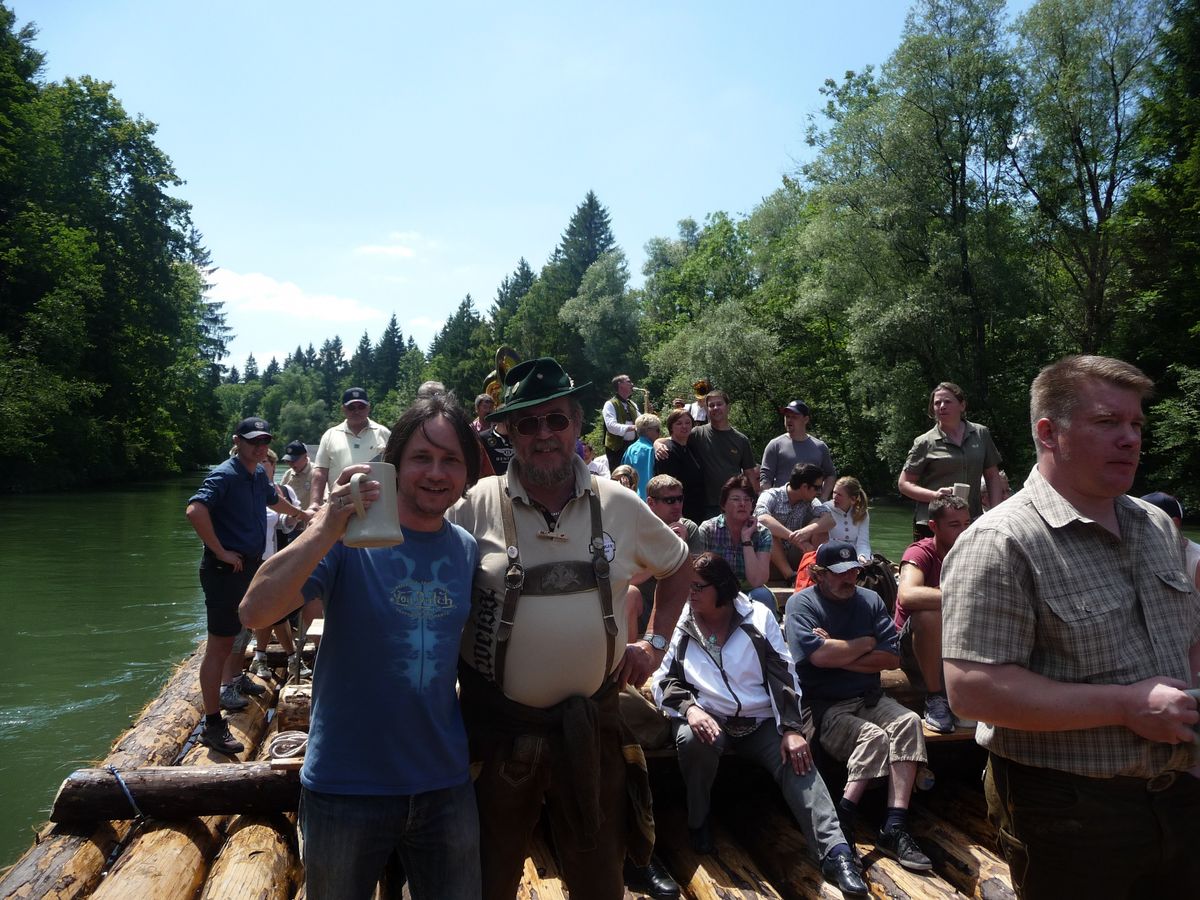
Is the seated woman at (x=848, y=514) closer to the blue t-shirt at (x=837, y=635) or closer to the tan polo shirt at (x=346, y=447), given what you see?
the blue t-shirt at (x=837, y=635)

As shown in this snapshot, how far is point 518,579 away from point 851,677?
3.19 metres

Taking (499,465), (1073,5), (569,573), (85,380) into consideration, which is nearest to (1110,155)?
(1073,5)

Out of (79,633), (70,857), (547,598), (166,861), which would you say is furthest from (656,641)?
(79,633)

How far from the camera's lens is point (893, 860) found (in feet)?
14.5

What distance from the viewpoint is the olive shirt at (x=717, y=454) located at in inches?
341

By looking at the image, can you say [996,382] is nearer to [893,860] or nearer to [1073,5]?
[1073,5]

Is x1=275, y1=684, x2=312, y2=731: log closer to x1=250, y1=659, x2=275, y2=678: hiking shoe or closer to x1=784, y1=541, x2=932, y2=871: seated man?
x1=250, y1=659, x2=275, y2=678: hiking shoe

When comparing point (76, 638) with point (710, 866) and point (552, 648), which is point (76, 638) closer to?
point (710, 866)

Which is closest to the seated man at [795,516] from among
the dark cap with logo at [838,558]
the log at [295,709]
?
the dark cap with logo at [838,558]

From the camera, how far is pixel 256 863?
418 centimetres

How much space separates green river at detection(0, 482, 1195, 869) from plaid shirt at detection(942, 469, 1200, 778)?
5990mm

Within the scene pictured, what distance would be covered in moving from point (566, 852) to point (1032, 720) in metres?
1.52

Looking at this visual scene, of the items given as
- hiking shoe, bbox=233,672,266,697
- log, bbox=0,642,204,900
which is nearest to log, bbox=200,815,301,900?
log, bbox=0,642,204,900

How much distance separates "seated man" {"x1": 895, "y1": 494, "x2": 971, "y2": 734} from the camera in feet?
17.5
